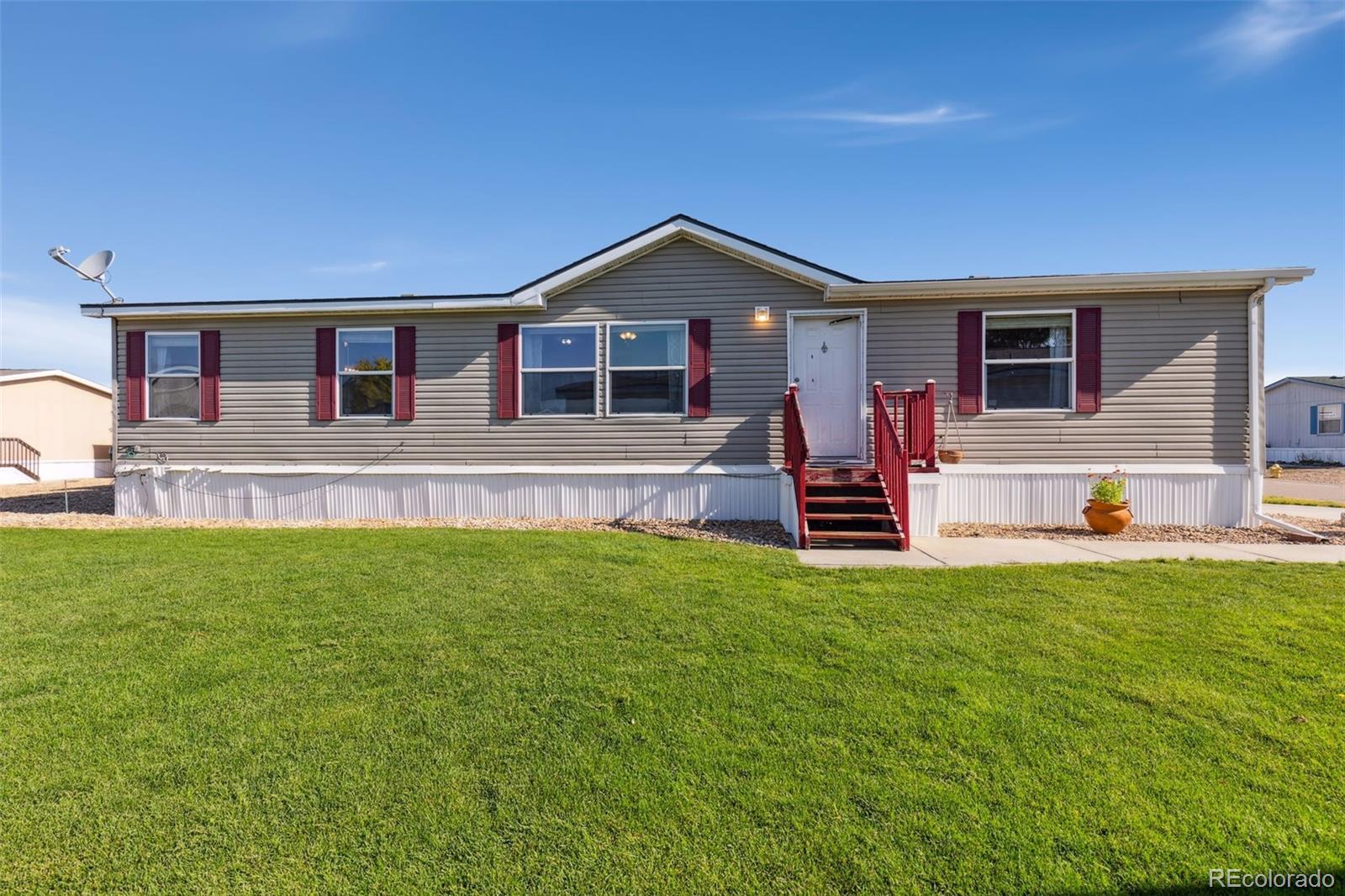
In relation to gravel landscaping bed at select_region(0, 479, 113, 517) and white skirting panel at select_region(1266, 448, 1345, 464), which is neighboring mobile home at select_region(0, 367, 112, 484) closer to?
gravel landscaping bed at select_region(0, 479, 113, 517)

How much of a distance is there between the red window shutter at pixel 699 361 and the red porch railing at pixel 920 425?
106 inches

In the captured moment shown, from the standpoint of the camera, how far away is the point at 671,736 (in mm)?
2406

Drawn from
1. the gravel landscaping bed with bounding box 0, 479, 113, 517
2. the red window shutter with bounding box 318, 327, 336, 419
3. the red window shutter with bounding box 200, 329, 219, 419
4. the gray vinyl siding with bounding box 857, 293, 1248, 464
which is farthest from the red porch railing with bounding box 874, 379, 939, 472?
the gravel landscaping bed with bounding box 0, 479, 113, 517

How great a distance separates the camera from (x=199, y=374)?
8922 millimetres

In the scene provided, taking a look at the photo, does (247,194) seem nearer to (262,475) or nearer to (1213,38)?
Answer: (262,475)

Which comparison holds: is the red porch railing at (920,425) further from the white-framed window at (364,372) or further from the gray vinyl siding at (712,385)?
the white-framed window at (364,372)

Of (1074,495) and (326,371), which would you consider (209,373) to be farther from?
(1074,495)

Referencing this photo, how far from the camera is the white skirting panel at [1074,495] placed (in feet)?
25.4

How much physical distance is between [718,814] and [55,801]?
247 centimetres

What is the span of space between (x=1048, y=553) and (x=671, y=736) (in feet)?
17.2

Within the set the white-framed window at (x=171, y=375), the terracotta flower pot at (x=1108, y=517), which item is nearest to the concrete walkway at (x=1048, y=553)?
the terracotta flower pot at (x=1108, y=517)

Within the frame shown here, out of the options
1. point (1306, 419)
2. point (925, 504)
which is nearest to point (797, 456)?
point (925, 504)

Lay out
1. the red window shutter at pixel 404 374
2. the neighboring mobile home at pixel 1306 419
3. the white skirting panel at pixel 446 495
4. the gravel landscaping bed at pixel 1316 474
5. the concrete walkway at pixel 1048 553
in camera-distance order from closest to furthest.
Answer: the concrete walkway at pixel 1048 553 < the white skirting panel at pixel 446 495 < the red window shutter at pixel 404 374 < the gravel landscaping bed at pixel 1316 474 < the neighboring mobile home at pixel 1306 419

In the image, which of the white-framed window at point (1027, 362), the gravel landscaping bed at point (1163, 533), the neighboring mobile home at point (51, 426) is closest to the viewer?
the gravel landscaping bed at point (1163, 533)
